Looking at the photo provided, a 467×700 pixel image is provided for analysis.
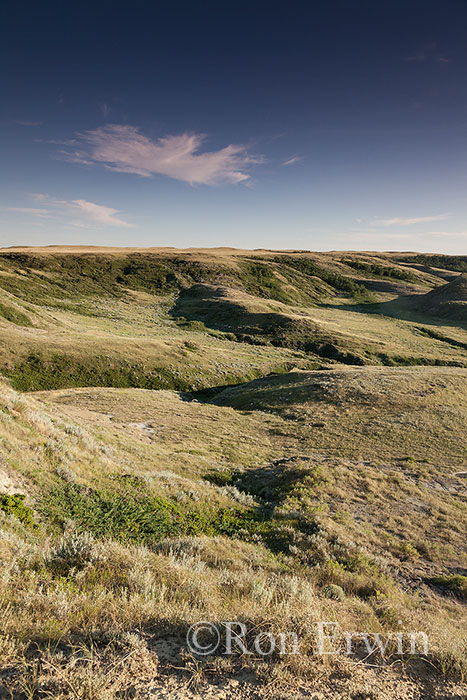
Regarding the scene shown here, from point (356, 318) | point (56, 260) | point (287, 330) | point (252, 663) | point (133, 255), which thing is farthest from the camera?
point (133, 255)

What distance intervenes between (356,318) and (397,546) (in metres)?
114

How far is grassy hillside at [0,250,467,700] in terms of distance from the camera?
148 inches

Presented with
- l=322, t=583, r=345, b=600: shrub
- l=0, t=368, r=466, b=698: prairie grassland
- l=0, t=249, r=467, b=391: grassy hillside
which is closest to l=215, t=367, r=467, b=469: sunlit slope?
l=0, t=368, r=466, b=698: prairie grassland

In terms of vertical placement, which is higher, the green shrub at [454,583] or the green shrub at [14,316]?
the green shrub at [14,316]

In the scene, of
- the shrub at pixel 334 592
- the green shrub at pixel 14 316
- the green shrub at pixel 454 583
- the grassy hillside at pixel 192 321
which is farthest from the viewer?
the green shrub at pixel 14 316

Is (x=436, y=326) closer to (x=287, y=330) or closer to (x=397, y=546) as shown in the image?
(x=287, y=330)

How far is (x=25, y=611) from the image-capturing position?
407 centimetres

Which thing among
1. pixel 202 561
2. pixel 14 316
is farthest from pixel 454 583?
pixel 14 316

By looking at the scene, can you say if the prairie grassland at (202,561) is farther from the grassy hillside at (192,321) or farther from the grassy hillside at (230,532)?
the grassy hillside at (192,321)

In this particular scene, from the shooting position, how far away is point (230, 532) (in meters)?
10.2

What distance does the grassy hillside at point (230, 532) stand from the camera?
148 inches

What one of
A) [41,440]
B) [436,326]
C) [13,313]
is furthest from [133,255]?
[41,440]

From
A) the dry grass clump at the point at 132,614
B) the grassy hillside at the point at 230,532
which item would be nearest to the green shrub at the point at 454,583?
the grassy hillside at the point at 230,532

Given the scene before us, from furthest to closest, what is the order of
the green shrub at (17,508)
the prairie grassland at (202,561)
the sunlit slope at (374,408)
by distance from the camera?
the sunlit slope at (374,408) < the green shrub at (17,508) < the prairie grassland at (202,561)
